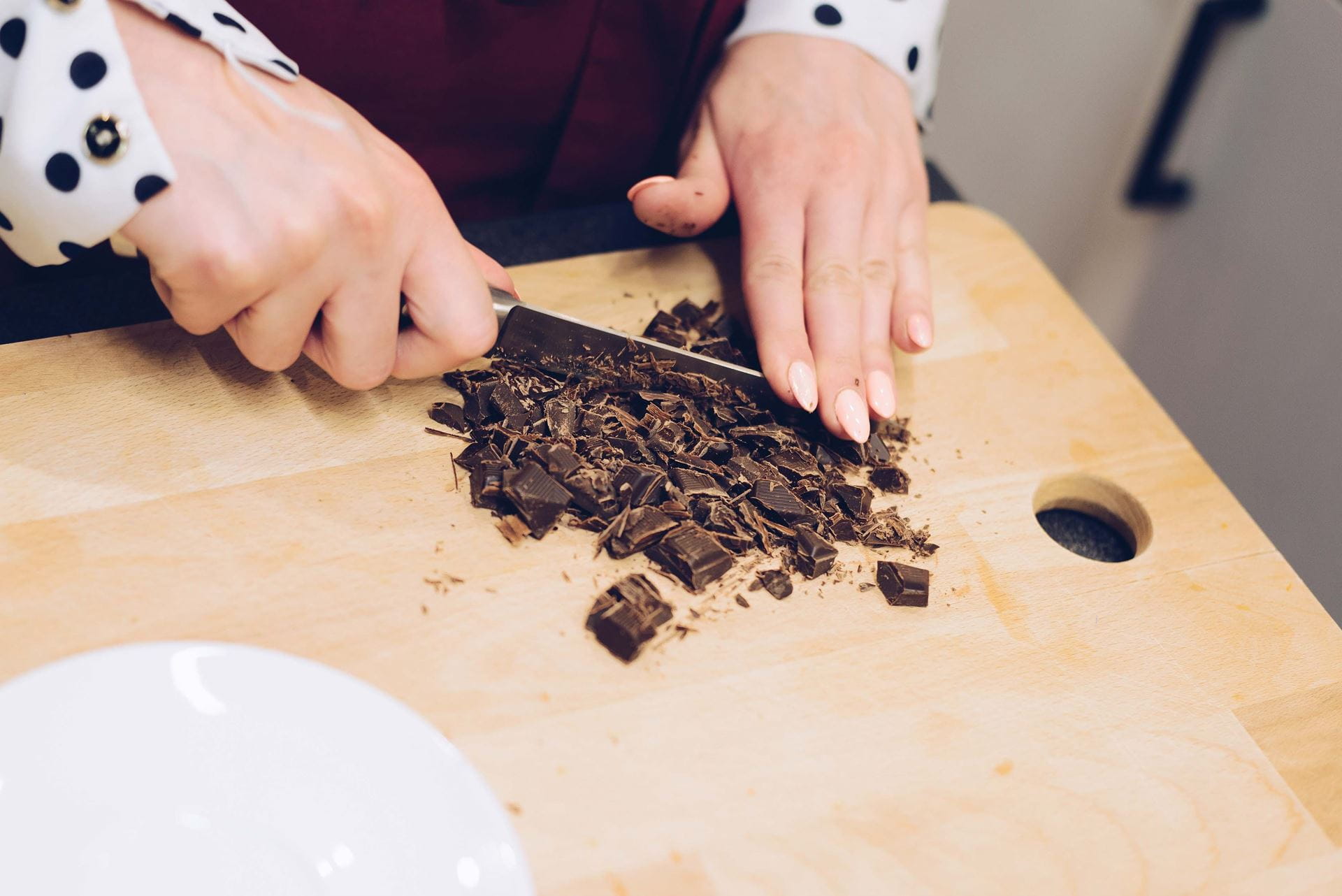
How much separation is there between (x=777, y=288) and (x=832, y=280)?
0.10 meters

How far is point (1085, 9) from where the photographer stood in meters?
3.32

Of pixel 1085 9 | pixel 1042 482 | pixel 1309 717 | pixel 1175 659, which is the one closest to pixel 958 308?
pixel 1042 482

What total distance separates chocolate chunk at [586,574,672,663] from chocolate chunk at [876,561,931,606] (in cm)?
33

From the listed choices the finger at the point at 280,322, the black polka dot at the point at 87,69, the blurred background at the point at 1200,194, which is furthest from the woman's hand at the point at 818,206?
the blurred background at the point at 1200,194

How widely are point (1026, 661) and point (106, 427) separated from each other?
55.0 inches

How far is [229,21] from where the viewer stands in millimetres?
1451

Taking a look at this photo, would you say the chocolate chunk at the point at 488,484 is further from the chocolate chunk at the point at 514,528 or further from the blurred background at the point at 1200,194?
the blurred background at the point at 1200,194

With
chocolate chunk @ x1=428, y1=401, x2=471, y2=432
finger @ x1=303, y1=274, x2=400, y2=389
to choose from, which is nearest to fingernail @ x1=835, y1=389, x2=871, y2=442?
chocolate chunk @ x1=428, y1=401, x2=471, y2=432

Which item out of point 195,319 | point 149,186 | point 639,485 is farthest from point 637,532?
point 149,186

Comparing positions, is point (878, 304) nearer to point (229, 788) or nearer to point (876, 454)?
point (876, 454)

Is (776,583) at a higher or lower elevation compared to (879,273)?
lower

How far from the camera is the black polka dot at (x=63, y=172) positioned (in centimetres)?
135

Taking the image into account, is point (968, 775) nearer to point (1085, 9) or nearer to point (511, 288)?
point (511, 288)

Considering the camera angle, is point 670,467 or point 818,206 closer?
point 670,467
